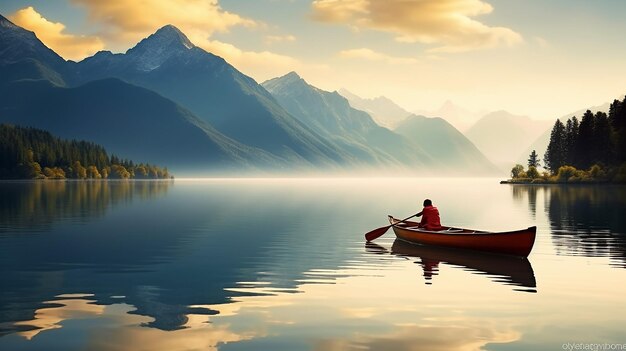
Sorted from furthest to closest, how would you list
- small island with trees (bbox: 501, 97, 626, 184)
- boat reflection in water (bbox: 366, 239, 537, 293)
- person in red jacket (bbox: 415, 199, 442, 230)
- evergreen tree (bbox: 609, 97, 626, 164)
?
1. small island with trees (bbox: 501, 97, 626, 184)
2. evergreen tree (bbox: 609, 97, 626, 164)
3. person in red jacket (bbox: 415, 199, 442, 230)
4. boat reflection in water (bbox: 366, 239, 537, 293)

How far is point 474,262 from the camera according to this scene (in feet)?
122

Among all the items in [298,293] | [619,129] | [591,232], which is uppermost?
[619,129]

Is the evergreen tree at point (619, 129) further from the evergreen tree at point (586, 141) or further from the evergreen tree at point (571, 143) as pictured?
the evergreen tree at point (571, 143)

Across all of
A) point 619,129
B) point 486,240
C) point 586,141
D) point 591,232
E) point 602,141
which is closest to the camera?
point 486,240

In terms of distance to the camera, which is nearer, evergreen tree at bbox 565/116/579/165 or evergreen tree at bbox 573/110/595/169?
evergreen tree at bbox 573/110/595/169

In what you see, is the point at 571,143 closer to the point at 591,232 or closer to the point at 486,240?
the point at 591,232

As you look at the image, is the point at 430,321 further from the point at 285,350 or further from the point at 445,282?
the point at 445,282

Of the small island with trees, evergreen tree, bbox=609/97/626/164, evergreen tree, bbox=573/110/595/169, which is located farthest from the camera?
evergreen tree, bbox=573/110/595/169

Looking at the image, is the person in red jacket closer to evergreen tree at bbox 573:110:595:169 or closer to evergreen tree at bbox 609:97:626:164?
evergreen tree at bbox 609:97:626:164

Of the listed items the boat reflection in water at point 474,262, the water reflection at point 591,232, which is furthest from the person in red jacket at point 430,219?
the water reflection at point 591,232

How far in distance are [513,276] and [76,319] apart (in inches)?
838

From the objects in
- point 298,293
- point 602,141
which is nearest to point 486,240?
point 298,293

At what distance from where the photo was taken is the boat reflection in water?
31172 mm

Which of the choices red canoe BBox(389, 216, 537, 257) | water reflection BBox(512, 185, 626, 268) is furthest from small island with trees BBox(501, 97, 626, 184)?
red canoe BBox(389, 216, 537, 257)
